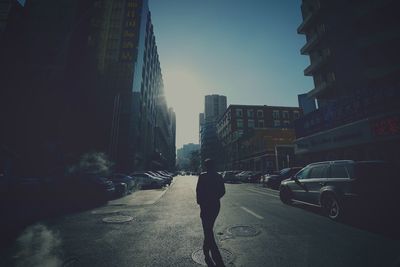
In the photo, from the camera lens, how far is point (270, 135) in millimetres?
42375

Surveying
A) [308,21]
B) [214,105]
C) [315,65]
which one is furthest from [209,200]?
[214,105]

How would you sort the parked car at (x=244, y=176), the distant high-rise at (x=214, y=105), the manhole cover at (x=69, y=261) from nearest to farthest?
the manhole cover at (x=69, y=261) < the parked car at (x=244, y=176) < the distant high-rise at (x=214, y=105)

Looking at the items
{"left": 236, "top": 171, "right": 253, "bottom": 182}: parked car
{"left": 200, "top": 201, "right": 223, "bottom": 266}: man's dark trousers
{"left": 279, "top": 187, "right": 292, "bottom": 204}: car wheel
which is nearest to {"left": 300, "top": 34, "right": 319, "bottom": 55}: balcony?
{"left": 236, "top": 171, "right": 253, "bottom": 182}: parked car

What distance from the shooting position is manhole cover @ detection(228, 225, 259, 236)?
194 inches

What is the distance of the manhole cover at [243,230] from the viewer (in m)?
4.92

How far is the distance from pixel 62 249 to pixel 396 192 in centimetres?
801

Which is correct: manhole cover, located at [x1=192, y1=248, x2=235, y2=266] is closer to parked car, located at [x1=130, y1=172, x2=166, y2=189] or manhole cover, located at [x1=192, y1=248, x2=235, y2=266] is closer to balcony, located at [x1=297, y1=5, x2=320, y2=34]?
parked car, located at [x1=130, y1=172, x2=166, y2=189]

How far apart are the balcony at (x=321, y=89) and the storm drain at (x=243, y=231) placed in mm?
22957

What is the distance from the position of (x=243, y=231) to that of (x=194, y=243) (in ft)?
4.98

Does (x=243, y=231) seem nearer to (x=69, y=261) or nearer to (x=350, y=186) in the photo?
(x=350, y=186)

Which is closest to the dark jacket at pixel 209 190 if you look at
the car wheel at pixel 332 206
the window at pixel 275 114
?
the car wheel at pixel 332 206

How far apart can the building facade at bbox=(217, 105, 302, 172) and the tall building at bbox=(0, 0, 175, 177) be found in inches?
1070

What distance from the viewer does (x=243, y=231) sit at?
5.14m

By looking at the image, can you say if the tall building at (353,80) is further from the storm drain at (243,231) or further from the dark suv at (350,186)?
the storm drain at (243,231)
